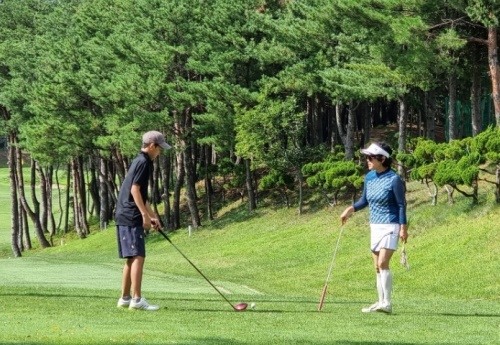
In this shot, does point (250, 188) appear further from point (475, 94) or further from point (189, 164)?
point (475, 94)

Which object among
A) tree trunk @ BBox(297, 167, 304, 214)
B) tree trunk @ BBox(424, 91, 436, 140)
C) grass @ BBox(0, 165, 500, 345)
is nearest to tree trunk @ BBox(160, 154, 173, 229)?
grass @ BBox(0, 165, 500, 345)

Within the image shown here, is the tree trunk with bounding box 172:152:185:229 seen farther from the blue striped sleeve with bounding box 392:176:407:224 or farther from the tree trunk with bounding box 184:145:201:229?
the blue striped sleeve with bounding box 392:176:407:224

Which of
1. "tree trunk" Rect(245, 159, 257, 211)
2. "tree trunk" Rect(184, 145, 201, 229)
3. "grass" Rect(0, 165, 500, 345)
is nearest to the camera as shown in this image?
"grass" Rect(0, 165, 500, 345)

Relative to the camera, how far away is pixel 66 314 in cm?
1254

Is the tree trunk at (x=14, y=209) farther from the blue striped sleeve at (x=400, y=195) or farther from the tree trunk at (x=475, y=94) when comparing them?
the blue striped sleeve at (x=400, y=195)

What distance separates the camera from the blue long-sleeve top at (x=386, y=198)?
13375 millimetres

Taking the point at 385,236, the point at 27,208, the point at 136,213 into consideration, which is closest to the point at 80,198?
the point at 27,208

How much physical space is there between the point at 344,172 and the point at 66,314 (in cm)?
3209

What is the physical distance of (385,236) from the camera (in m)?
13.5

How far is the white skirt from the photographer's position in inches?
531

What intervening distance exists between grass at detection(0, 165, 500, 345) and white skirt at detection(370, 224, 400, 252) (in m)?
0.89

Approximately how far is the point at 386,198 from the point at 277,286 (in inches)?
583

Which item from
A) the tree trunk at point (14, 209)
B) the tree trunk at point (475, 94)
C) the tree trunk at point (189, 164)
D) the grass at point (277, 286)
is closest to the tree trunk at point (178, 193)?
the tree trunk at point (189, 164)

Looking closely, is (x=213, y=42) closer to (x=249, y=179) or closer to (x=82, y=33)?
(x=249, y=179)
